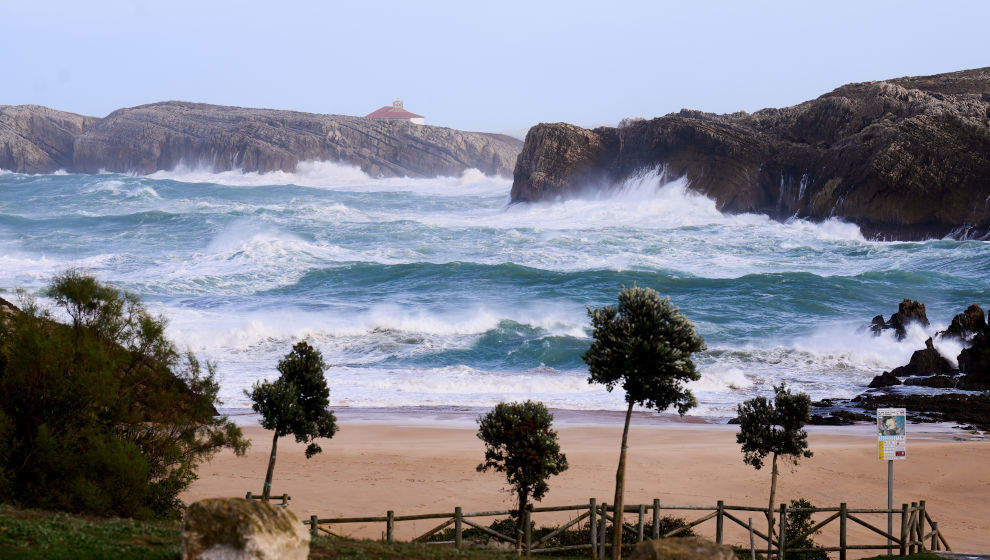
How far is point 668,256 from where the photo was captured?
2037 inches

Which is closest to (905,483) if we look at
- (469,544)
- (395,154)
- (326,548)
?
(469,544)

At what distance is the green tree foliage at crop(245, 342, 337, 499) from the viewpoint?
497 inches

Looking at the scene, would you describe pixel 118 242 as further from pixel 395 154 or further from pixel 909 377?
pixel 395 154

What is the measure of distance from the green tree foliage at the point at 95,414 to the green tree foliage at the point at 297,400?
0.61 meters

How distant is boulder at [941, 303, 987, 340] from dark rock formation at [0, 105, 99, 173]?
5287 inches

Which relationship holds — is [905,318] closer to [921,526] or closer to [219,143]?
[921,526]

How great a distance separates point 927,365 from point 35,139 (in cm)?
14152

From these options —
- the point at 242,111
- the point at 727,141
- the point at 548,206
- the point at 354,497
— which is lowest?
the point at 354,497

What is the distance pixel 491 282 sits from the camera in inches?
1793

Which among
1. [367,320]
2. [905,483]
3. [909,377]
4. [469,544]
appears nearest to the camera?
[469,544]

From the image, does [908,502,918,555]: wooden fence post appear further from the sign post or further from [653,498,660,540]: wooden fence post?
[653,498,660,540]: wooden fence post

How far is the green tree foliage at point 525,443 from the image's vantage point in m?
11.6

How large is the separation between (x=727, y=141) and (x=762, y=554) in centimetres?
5627

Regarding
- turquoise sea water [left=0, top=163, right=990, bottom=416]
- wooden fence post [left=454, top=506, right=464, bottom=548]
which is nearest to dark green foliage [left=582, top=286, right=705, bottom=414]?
wooden fence post [left=454, top=506, right=464, bottom=548]
